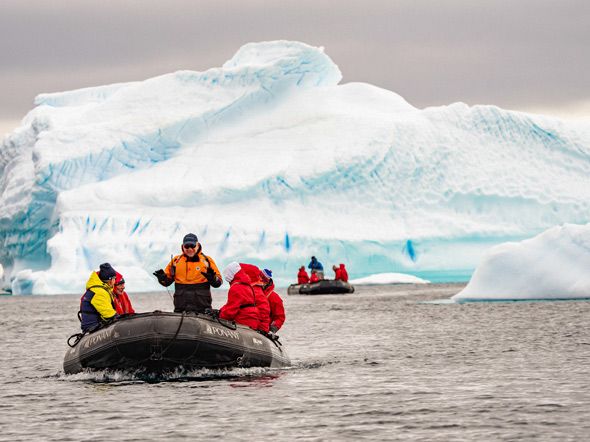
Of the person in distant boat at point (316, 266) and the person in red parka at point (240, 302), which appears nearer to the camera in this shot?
the person in red parka at point (240, 302)

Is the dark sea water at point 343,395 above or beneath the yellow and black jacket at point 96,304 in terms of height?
beneath

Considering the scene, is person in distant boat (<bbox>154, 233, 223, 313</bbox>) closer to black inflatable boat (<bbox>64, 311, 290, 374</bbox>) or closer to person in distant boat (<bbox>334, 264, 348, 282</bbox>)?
black inflatable boat (<bbox>64, 311, 290, 374</bbox>)

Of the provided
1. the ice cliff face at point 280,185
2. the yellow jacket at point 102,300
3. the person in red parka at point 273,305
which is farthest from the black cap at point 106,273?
the ice cliff face at point 280,185

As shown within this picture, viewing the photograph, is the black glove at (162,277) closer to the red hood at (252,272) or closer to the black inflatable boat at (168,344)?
the black inflatable boat at (168,344)

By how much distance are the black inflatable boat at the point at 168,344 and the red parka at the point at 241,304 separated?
26 centimetres

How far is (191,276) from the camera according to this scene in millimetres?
14070

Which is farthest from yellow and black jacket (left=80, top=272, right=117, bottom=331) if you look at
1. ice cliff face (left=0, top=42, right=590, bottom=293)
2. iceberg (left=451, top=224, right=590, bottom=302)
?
ice cliff face (left=0, top=42, right=590, bottom=293)

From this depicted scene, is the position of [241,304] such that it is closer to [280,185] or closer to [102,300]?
[102,300]

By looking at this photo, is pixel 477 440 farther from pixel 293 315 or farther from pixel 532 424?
pixel 293 315

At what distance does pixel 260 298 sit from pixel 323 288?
110ft

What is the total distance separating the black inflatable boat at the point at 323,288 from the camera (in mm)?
47625

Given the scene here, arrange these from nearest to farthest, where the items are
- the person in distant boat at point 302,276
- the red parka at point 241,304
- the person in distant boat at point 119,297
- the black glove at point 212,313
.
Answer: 1. the black glove at point 212,313
2. the red parka at point 241,304
3. the person in distant boat at point 119,297
4. the person in distant boat at point 302,276

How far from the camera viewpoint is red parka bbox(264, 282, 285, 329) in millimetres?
14680

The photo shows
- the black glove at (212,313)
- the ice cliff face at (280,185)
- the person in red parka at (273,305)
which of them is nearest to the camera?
the black glove at (212,313)
